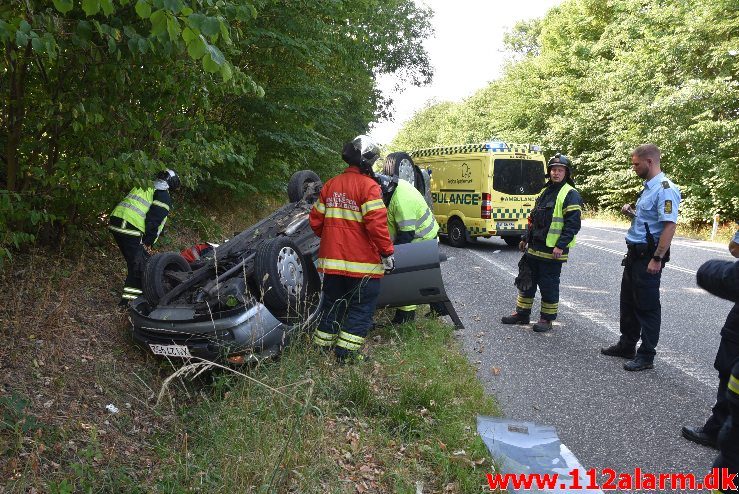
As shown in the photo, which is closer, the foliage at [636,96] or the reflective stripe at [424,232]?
the reflective stripe at [424,232]

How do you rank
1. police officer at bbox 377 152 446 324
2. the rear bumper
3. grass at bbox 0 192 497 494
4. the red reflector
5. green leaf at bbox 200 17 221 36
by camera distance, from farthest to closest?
the red reflector → police officer at bbox 377 152 446 324 → the rear bumper → grass at bbox 0 192 497 494 → green leaf at bbox 200 17 221 36

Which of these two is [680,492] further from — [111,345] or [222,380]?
A: [111,345]

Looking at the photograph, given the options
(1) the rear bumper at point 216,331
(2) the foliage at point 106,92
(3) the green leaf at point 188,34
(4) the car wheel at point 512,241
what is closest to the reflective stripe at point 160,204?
(2) the foliage at point 106,92

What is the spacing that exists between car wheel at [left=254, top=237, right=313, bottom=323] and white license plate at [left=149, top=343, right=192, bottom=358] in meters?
0.70

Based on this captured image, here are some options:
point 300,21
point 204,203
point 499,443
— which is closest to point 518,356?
point 499,443

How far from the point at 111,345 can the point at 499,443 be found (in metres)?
3.20

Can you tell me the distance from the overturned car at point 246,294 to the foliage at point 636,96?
1460 cm

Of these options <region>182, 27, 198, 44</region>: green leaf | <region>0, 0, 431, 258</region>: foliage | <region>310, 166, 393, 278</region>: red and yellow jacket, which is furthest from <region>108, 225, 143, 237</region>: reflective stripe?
<region>182, 27, 198, 44</region>: green leaf

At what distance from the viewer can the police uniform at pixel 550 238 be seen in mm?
5238

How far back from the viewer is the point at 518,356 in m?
4.79

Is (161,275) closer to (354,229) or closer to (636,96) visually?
(354,229)

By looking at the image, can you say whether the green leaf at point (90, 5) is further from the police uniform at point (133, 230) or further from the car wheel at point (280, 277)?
the police uniform at point (133, 230)

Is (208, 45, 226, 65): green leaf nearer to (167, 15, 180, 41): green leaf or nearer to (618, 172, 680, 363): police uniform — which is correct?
(167, 15, 180, 41): green leaf

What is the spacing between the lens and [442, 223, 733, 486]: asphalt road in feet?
10.6
